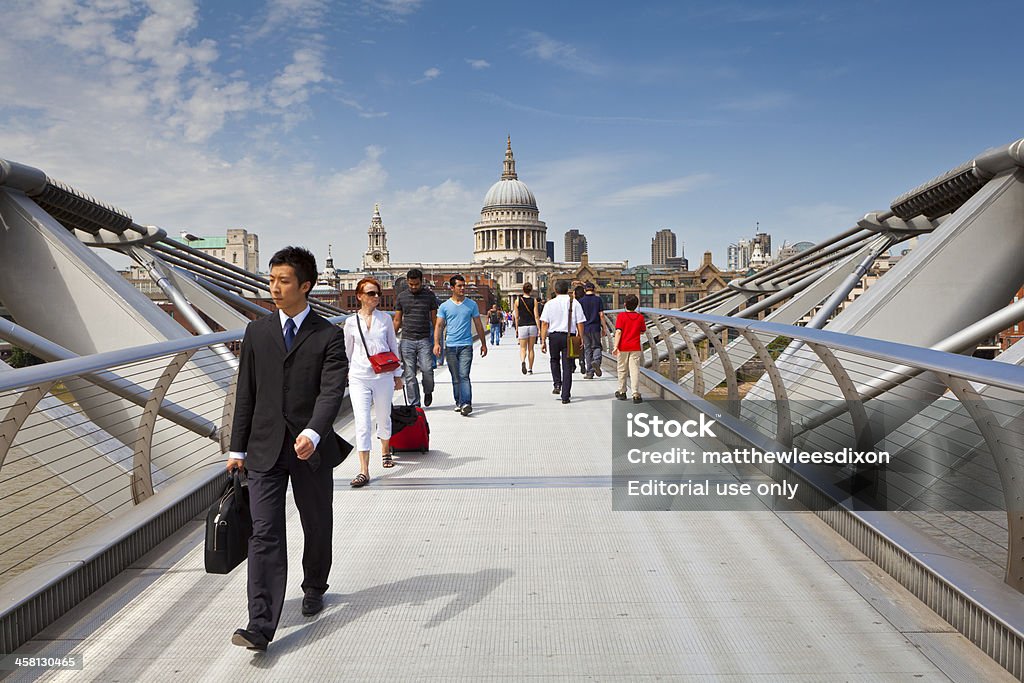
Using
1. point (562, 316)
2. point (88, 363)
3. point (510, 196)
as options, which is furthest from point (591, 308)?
point (510, 196)

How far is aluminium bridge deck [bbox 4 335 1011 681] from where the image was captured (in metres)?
3.33

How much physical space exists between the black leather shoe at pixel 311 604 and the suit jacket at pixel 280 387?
2.01 feet

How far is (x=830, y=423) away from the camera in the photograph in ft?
17.9

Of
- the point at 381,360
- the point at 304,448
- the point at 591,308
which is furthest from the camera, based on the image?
the point at 591,308

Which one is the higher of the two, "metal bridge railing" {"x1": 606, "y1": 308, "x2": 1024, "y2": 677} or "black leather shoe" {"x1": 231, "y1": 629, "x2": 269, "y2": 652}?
"metal bridge railing" {"x1": 606, "y1": 308, "x2": 1024, "y2": 677}

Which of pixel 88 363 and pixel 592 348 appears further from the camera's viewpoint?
pixel 592 348

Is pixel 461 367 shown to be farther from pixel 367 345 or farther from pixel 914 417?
pixel 914 417

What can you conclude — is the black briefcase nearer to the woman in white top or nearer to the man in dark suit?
the man in dark suit

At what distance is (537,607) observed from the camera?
154 inches

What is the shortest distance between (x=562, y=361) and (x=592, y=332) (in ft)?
9.13

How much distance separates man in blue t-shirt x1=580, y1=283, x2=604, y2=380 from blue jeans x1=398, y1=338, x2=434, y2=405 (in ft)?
13.4

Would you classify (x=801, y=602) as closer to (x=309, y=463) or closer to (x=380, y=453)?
(x=309, y=463)

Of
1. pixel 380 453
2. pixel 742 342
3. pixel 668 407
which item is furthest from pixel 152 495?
pixel 668 407

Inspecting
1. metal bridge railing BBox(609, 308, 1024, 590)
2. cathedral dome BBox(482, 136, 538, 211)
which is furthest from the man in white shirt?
cathedral dome BBox(482, 136, 538, 211)
